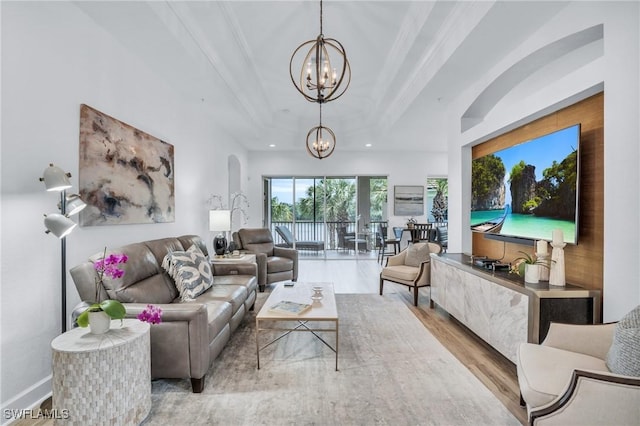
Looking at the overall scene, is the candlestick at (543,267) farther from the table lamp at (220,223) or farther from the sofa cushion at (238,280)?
the table lamp at (220,223)

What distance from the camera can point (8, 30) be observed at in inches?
74.2

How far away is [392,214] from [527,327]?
598 cm

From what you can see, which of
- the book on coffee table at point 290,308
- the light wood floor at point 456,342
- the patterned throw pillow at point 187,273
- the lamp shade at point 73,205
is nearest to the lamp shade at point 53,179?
the lamp shade at point 73,205

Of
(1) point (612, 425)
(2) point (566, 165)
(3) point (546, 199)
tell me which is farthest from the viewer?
(3) point (546, 199)

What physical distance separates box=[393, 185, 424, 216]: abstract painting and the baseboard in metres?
7.20

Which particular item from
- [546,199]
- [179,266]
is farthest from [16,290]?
[546,199]

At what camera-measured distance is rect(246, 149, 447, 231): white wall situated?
8117mm

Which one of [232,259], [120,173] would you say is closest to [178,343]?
[120,173]

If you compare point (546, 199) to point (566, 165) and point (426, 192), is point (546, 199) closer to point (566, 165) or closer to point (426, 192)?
point (566, 165)

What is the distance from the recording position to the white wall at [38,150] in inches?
74.7

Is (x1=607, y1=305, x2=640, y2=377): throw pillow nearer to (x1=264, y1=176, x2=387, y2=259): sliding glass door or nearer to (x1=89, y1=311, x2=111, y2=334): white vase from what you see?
(x1=89, y1=311, x2=111, y2=334): white vase

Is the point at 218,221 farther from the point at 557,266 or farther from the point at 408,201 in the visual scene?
the point at 408,201

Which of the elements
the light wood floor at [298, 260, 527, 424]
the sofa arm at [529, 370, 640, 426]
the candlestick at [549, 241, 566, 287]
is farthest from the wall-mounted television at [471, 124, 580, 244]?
the sofa arm at [529, 370, 640, 426]

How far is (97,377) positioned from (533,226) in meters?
3.33
